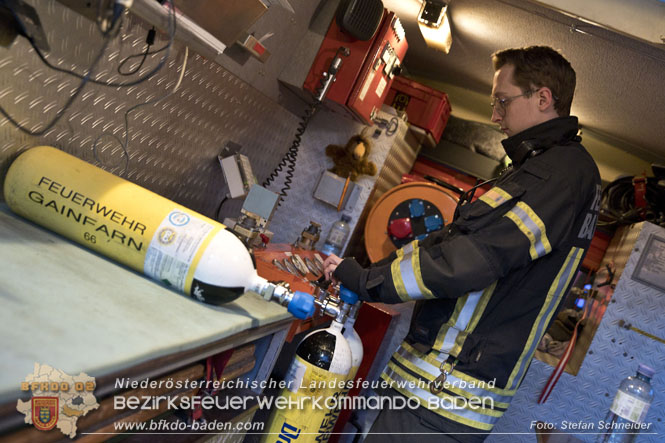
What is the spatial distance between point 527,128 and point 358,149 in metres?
1.73

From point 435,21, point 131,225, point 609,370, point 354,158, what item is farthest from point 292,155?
point 609,370

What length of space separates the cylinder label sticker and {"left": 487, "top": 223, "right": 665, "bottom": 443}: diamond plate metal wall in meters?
2.80

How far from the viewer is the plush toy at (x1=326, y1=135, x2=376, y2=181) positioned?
3668 millimetres

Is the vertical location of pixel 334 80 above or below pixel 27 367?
above

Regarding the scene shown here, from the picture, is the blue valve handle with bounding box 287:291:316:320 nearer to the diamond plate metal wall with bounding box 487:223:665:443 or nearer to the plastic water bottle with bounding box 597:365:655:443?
the diamond plate metal wall with bounding box 487:223:665:443

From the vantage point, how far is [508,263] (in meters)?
1.72

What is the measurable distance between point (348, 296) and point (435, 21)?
224cm

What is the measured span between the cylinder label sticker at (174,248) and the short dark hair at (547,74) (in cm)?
152

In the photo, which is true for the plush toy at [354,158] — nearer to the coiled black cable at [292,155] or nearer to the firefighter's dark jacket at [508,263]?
the coiled black cable at [292,155]

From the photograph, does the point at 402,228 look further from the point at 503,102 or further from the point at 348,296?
the point at 348,296

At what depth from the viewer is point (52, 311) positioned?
0.89m

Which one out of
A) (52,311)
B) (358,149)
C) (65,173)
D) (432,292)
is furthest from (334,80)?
(52,311)

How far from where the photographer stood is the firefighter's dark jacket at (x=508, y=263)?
1719 millimetres

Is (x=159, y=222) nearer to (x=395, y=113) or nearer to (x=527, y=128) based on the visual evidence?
(x=527, y=128)
